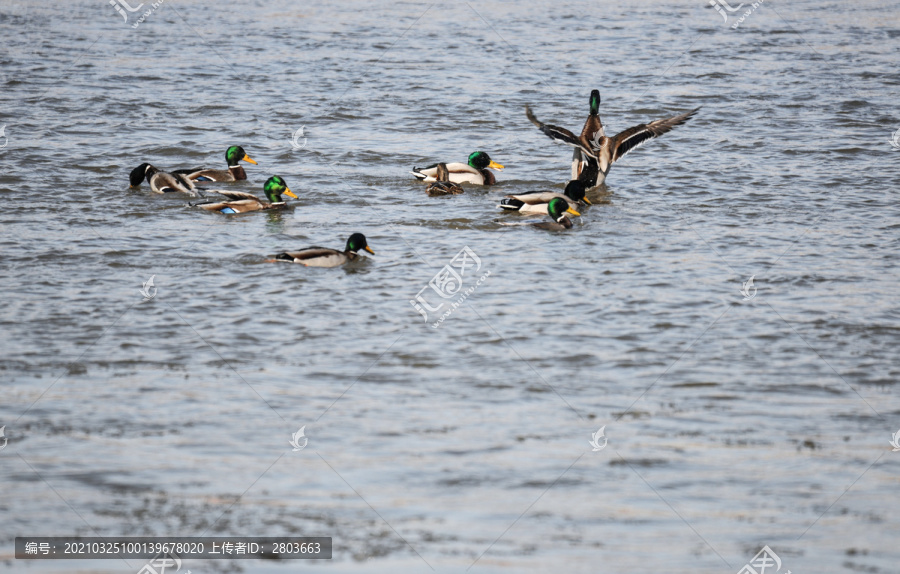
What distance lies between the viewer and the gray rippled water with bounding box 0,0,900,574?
6328mm

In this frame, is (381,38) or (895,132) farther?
(381,38)

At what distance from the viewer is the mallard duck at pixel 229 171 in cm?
1441

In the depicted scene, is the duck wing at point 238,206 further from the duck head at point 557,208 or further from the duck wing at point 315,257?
the duck head at point 557,208

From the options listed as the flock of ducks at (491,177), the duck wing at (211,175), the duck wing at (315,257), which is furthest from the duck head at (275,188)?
the duck wing at (315,257)

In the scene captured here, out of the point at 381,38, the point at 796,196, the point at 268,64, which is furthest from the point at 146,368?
the point at 381,38

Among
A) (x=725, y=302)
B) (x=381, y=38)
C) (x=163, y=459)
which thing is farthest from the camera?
(x=381, y=38)

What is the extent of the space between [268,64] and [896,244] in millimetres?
14598

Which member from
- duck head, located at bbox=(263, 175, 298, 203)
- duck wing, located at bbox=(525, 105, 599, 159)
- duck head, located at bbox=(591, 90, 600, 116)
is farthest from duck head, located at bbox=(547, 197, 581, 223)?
duck head, located at bbox=(263, 175, 298, 203)

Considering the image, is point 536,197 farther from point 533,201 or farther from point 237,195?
point 237,195

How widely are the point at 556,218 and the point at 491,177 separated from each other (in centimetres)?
204

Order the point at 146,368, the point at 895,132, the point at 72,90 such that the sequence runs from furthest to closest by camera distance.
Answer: the point at 72,90 < the point at 895,132 < the point at 146,368

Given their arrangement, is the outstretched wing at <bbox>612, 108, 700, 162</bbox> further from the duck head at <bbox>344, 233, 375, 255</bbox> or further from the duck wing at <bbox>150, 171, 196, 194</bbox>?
the duck wing at <bbox>150, 171, 196, 194</bbox>

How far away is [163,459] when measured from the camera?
22.6 feet

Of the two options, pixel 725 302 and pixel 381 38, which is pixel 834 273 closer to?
pixel 725 302
